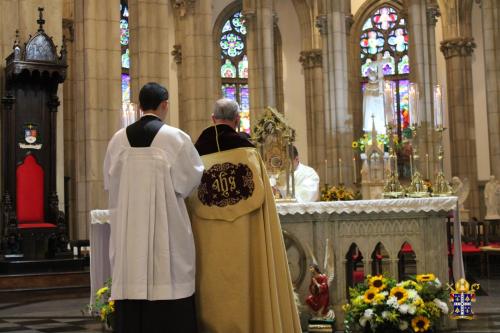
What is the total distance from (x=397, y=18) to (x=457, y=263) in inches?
1165

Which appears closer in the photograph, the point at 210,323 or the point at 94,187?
the point at 210,323

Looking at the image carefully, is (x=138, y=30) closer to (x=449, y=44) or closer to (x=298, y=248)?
(x=298, y=248)

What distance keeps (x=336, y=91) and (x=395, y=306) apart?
818 inches

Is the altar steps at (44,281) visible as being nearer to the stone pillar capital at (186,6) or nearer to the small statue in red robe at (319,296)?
the small statue in red robe at (319,296)

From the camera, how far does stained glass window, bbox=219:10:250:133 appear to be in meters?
34.6

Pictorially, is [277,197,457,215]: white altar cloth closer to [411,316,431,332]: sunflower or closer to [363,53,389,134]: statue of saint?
[411,316,431,332]: sunflower

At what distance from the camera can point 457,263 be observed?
27.9ft

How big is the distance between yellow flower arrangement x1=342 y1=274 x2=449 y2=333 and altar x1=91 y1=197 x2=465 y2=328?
68 centimetres

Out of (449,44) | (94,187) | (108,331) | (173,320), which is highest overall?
(449,44)

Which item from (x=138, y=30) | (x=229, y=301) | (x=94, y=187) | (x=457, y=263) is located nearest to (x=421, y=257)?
(x=457, y=263)

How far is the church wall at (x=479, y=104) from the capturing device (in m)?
32.8

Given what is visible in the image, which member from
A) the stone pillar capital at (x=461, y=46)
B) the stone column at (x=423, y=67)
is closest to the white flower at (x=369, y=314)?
the stone column at (x=423, y=67)

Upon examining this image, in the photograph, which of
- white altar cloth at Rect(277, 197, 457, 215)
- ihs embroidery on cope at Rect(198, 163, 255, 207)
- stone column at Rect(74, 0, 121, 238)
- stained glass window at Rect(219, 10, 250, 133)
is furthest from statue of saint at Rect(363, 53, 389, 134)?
ihs embroidery on cope at Rect(198, 163, 255, 207)

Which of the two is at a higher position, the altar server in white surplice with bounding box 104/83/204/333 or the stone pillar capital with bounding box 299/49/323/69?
the stone pillar capital with bounding box 299/49/323/69
